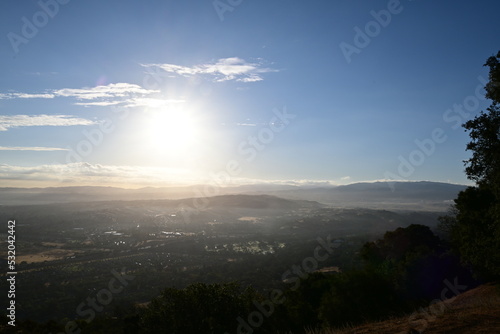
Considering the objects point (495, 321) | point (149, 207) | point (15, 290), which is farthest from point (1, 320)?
point (149, 207)

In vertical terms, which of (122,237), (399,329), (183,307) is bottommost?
(122,237)

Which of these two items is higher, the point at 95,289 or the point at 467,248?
the point at 467,248

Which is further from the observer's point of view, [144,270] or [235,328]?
[144,270]

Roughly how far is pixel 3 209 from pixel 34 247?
107670 millimetres

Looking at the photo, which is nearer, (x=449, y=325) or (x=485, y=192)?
(x=449, y=325)

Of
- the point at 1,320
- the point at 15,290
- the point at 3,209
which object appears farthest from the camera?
the point at 3,209

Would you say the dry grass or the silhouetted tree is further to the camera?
the silhouetted tree

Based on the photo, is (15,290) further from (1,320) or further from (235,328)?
(235,328)

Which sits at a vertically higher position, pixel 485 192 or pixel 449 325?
pixel 485 192

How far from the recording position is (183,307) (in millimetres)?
19703

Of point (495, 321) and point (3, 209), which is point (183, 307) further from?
point (3, 209)

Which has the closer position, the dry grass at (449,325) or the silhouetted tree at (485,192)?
the dry grass at (449,325)

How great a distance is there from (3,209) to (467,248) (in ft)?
704

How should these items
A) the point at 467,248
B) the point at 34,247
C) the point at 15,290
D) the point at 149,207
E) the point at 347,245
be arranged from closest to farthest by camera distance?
the point at 467,248 < the point at 15,290 < the point at 347,245 < the point at 34,247 < the point at 149,207
